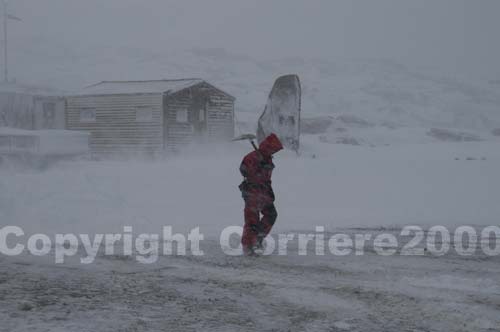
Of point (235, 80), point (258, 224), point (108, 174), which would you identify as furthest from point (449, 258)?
point (235, 80)

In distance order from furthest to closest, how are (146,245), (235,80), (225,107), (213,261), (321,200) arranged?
(235,80)
(225,107)
(321,200)
(146,245)
(213,261)

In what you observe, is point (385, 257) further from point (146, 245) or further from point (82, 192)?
point (82, 192)

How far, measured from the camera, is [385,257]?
7.69 m

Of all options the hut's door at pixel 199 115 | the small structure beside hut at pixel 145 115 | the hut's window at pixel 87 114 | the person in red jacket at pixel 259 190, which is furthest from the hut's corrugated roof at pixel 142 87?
the person in red jacket at pixel 259 190

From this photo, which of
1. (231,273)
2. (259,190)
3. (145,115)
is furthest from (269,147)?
(145,115)

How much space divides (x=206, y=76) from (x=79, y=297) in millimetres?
86562

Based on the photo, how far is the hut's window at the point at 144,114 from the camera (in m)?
28.1

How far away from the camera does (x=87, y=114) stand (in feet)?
96.9

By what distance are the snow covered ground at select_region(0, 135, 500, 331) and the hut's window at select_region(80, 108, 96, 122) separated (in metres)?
15.0

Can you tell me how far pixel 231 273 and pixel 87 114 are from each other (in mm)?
24471

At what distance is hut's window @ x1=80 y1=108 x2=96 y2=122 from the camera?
96.4 ft

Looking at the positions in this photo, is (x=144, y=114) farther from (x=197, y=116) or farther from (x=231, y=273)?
(x=231, y=273)

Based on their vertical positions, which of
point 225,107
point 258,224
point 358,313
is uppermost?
point 225,107

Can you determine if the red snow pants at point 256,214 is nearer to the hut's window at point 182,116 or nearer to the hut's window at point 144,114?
the hut's window at point 144,114
